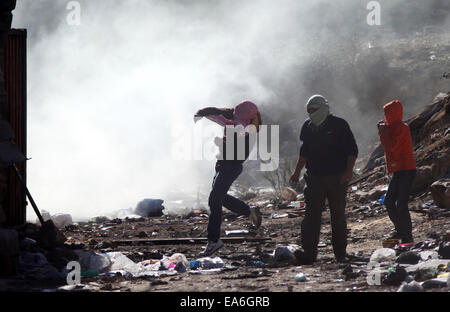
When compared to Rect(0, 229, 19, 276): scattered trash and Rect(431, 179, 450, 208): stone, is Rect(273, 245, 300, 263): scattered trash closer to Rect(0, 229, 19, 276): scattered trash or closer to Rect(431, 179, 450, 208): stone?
Rect(0, 229, 19, 276): scattered trash

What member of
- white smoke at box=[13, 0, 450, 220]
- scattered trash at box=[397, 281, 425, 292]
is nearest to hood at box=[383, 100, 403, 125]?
scattered trash at box=[397, 281, 425, 292]

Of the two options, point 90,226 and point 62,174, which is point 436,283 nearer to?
point 90,226

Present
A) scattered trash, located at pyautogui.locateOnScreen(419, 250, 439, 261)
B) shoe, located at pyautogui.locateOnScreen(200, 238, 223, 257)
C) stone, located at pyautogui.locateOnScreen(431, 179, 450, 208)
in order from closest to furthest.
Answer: scattered trash, located at pyautogui.locateOnScreen(419, 250, 439, 261) < shoe, located at pyautogui.locateOnScreen(200, 238, 223, 257) < stone, located at pyautogui.locateOnScreen(431, 179, 450, 208)

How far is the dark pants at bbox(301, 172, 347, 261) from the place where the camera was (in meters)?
5.61

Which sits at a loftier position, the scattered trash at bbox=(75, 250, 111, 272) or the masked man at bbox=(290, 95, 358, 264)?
the masked man at bbox=(290, 95, 358, 264)

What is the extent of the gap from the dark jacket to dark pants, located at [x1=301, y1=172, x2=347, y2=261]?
0.09 metres

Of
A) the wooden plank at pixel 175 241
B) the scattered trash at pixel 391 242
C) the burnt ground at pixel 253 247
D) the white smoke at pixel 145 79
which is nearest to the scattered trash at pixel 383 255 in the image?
the burnt ground at pixel 253 247

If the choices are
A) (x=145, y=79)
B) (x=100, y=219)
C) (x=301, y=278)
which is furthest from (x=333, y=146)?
(x=145, y=79)

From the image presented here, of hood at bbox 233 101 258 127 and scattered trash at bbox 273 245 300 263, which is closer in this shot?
scattered trash at bbox 273 245 300 263

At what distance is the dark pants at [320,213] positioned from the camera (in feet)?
18.4

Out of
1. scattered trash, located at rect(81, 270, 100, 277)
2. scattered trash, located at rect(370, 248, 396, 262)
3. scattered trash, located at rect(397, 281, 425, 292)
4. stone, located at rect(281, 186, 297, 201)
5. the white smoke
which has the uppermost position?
the white smoke

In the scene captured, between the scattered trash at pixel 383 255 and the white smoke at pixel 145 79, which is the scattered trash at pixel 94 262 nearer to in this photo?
the scattered trash at pixel 383 255

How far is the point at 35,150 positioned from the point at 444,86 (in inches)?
445
